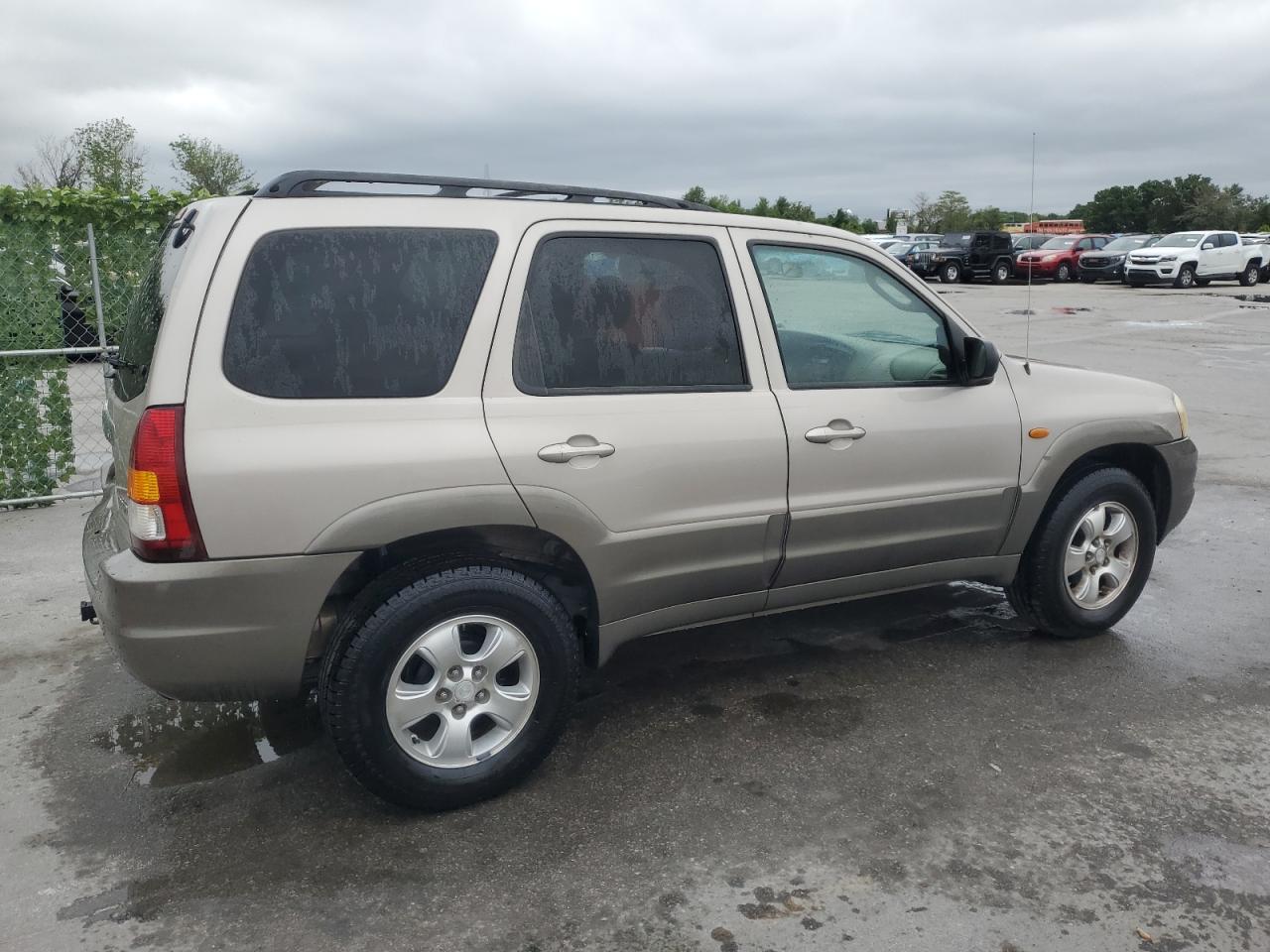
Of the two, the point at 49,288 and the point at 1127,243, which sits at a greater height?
the point at 1127,243

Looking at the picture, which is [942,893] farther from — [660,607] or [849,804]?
[660,607]

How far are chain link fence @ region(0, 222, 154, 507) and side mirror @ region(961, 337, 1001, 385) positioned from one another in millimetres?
5421

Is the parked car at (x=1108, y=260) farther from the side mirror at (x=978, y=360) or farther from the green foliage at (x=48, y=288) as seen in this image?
the side mirror at (x=978, y=360)

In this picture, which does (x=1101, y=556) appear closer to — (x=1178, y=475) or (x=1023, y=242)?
(x=1178, y=475)

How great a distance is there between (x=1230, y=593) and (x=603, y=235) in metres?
3.85

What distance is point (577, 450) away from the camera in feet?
11.2

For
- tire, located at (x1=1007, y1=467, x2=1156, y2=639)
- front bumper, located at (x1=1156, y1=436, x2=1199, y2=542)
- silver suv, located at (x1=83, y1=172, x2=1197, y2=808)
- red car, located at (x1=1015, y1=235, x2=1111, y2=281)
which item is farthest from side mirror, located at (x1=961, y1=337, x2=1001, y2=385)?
red car, located at (x1=1015, y1=235, x2=1111, y2=281)

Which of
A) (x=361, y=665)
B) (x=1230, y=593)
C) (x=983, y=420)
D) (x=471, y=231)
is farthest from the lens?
(x=1230, y=593)

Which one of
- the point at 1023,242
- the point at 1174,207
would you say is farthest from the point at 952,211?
the point at 1023,242

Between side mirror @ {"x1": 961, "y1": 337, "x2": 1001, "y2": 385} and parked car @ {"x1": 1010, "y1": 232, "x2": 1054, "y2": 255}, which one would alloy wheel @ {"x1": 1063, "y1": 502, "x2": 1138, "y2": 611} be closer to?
side mirror @ {"x1": 961, "y1": 337, "x2": 1001, "y2": 385}

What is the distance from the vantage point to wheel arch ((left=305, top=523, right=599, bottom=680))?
3.22 meters

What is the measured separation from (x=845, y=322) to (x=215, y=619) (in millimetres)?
2472

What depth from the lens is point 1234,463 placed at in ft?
27.0

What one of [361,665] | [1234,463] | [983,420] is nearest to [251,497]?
[361,665]
